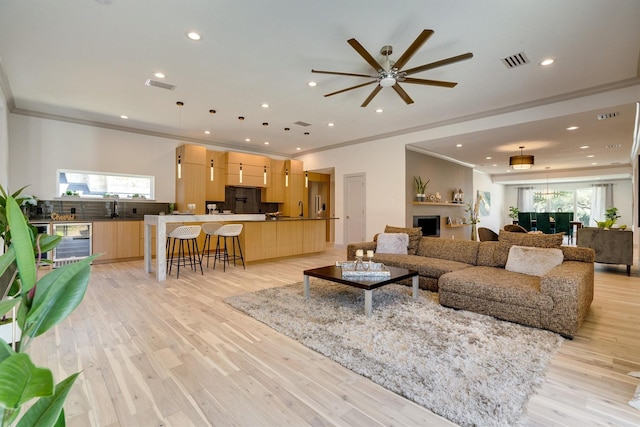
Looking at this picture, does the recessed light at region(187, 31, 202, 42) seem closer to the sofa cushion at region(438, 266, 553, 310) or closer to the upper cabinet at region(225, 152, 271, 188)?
the sofa cushion at region(438, 266, 553, 310)

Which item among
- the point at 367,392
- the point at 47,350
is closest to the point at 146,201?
the point at 47,350

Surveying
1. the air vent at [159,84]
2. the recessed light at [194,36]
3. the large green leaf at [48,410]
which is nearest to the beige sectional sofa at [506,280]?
the large green leaf at [48,410]

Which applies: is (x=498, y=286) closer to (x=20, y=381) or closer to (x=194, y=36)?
(x=20, y=381)

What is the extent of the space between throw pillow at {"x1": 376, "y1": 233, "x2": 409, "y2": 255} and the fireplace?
2.87m

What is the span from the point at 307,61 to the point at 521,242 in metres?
3.47

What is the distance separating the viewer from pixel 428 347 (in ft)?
7.99

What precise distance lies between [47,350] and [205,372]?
1427 millimetres

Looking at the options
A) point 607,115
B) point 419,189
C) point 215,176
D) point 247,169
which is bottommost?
point 419,189

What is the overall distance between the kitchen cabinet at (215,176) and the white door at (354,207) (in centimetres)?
325

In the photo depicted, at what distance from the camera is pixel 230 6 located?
275 centimetres

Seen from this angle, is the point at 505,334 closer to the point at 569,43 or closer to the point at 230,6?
the point at 569,43

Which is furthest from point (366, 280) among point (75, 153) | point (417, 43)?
point (75, 153)

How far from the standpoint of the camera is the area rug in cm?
181

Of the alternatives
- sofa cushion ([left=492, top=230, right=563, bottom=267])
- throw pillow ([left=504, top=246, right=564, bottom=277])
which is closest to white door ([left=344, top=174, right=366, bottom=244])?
sofa cushion ([left=492, top=230, right=563, bottom=267])
